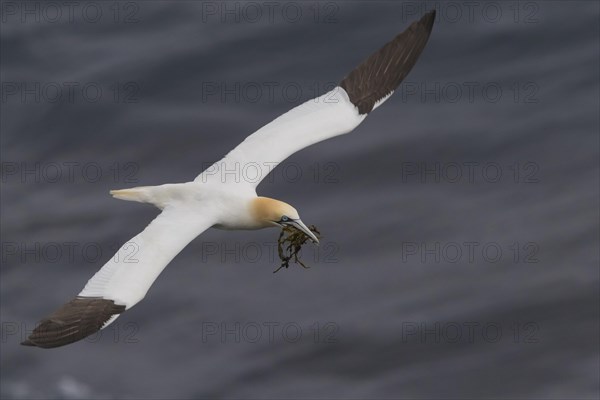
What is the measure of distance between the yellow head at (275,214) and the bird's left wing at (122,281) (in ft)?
1.89

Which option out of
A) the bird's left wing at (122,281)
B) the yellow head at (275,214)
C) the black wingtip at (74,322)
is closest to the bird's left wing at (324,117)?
the yellow head at (275,214)

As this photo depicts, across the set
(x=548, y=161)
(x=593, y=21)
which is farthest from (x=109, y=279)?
(x=593, y=21)

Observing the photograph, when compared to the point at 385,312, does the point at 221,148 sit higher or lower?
higher

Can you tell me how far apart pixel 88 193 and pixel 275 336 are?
14.5 ft

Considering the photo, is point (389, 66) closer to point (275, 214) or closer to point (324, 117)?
point (324, 117)

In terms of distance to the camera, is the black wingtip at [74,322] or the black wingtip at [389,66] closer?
the black wingtip at [74,322]

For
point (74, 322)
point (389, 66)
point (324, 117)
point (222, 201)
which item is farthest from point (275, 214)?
point (389, 66)

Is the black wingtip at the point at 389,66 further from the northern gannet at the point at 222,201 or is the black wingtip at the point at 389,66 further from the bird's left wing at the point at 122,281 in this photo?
the bird's left wing at the point at 122,281

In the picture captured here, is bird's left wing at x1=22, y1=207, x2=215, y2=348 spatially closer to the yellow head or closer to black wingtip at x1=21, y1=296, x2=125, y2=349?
black wingtip at x1=21, y1=296, x2=125, y2=349

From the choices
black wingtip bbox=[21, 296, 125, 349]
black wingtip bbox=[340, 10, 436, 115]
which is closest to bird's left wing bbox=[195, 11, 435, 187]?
black wingtip bbox=[340, 10, 436, 115]

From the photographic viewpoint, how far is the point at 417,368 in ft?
87.8

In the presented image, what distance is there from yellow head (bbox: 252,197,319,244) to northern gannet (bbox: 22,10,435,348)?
1 cm

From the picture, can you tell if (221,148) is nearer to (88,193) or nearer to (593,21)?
(88,193)

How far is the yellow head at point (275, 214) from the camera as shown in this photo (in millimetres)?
18312
